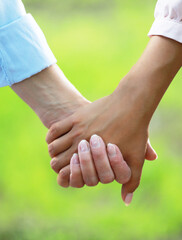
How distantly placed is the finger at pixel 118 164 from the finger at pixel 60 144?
0.42 ft

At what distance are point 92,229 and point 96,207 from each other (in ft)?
0.43

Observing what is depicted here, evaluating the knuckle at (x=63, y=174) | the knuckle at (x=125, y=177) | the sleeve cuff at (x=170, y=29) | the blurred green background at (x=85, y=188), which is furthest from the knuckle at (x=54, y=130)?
the blurred green background at (x=85, y=188)

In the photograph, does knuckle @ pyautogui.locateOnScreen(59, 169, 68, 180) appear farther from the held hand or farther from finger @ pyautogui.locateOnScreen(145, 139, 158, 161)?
finger @ pyautogui.locateOnScreen(145, 139, 158, 161)

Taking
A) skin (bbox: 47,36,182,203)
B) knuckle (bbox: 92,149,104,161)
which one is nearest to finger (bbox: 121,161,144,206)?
skin (bbox: 47,36,182,203)

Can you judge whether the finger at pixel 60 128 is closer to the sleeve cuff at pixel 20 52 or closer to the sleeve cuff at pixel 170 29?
the sleeve cuff at pixel 20 52

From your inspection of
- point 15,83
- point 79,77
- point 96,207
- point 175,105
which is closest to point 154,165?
point 96,207

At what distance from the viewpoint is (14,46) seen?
57.2 inches

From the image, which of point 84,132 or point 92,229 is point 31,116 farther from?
point 84,132

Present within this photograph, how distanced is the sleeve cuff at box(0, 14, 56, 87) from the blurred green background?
2.68ft

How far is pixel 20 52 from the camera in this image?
1.46 m

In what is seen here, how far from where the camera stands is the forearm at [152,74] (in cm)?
133

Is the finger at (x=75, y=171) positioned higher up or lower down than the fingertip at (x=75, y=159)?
lower down

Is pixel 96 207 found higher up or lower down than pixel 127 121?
lower down

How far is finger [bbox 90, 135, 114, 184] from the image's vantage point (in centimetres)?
141
